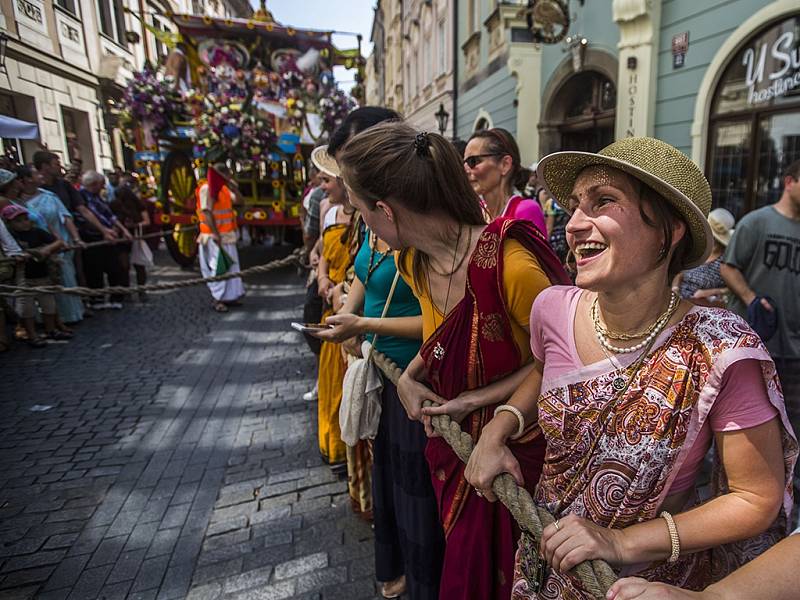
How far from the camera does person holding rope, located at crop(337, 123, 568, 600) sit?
1.31 m

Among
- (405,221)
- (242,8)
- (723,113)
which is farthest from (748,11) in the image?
(242,8)

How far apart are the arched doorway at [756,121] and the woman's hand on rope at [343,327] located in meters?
5.69

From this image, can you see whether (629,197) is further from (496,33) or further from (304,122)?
(496,33)

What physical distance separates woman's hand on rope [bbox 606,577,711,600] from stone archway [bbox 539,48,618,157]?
8779mm

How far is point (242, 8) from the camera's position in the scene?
Result: 724 inches

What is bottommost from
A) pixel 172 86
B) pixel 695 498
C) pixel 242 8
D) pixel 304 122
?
pixel 695 498

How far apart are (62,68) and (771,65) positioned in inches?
276

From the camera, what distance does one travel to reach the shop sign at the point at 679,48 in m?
6.25

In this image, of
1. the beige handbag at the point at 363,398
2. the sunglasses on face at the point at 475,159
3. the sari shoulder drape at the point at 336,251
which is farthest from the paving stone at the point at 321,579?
the sunglasses on face at the point at 475,159

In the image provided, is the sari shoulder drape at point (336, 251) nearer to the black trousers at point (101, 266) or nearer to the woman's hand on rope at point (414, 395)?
the woman's hand on rope at point (414, 395)

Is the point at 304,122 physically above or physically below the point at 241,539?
→ above

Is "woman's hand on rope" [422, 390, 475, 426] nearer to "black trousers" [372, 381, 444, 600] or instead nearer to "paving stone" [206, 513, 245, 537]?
"black trousers" [372, 381, 444, 600]

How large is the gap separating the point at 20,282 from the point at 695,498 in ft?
21.8

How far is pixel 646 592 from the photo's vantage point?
78cm
